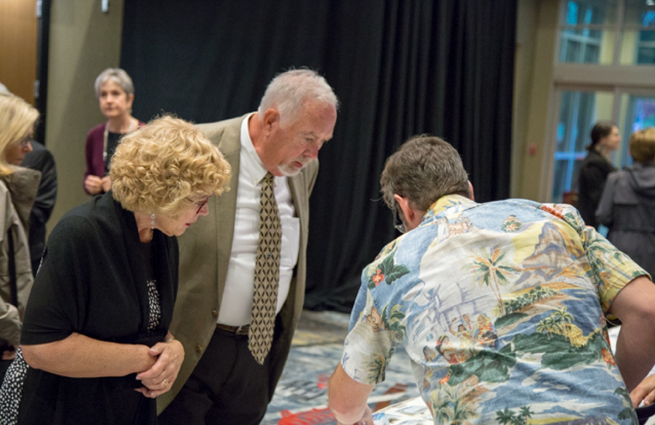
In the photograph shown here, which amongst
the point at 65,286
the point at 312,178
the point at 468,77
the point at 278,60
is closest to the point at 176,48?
the point at 278,60

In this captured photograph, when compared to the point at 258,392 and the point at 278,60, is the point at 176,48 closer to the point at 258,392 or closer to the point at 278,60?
the point at 278,60

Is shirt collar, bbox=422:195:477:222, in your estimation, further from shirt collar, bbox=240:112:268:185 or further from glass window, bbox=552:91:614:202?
glass window, bbox=552:91:614:202

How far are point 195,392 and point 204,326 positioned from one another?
21 centimetres

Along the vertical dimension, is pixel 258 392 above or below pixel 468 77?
below

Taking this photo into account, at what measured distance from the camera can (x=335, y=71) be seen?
5.98 metres

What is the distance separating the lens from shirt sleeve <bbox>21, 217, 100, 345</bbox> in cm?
141

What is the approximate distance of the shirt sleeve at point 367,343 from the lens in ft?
4.71

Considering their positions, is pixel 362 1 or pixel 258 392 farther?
pixel 362 1

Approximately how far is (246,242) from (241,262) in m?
0.06

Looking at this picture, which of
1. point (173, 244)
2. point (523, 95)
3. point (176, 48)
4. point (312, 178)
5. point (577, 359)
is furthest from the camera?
point (523, 95)

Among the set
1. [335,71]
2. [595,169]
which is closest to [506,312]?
[335,71]

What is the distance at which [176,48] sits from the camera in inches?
245

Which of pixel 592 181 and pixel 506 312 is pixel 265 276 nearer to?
pixel 506 312

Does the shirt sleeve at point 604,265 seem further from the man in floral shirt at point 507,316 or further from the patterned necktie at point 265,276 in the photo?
the patterned necktie at point 265,276
